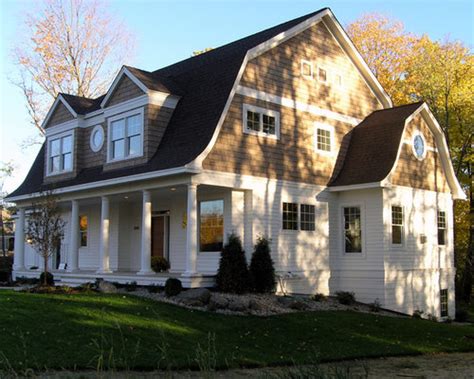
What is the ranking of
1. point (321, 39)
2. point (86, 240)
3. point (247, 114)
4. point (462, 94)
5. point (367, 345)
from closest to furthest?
point (367, 345) < point (247, 114) < point (321, 39) < point (86, 240) < point (462, 94)

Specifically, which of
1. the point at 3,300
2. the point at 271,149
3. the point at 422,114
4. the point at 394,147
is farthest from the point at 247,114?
the point at 3,300

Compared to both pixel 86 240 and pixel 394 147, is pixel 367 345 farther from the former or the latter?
pixel 86 240

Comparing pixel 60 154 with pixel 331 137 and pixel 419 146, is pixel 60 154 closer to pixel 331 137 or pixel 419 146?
pixel 331 137

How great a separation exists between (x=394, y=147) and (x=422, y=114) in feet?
7.90

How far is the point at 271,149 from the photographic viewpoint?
19109 mm

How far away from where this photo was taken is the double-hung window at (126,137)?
1914 cm

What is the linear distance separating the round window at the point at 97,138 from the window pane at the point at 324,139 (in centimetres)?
787

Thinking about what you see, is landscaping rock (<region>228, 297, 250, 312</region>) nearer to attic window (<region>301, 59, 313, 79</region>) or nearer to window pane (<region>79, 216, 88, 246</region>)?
attic window (<region>301, 59, 313, 79</region>)

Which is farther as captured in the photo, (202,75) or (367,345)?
(202,75)

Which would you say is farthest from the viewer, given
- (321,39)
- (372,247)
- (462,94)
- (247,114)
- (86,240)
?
(462,94)

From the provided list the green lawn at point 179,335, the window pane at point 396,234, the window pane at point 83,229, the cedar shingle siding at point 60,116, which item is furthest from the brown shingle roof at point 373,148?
the cedar shingle siding at point 60,116

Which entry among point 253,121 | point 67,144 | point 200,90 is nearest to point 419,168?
point 253,121

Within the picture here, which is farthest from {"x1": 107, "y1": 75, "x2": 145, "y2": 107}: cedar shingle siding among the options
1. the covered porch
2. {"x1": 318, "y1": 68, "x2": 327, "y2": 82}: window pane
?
{"x1": 318, "y1": 68, "x2": 327, "y2": 82}: window pane

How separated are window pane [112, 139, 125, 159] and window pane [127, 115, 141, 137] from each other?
46 centimetres
